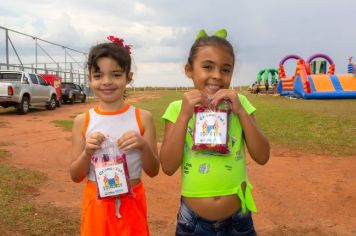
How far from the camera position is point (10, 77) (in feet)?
48.6

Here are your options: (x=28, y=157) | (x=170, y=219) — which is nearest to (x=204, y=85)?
(x=170, y=219)

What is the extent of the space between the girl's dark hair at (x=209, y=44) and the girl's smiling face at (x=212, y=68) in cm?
2

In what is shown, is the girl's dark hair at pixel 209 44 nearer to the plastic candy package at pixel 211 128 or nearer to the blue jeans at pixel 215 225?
the plastic candy package at pixel 211 128

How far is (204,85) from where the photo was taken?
210cm

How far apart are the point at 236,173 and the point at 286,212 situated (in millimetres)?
2580

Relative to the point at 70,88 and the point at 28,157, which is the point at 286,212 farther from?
the point at 70,88

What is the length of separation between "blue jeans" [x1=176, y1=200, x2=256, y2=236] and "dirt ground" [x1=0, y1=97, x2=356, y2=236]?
5.84 feet

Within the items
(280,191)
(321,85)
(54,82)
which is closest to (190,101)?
(280,191)

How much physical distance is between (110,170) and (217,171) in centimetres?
54

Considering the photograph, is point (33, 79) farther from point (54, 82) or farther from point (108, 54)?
point (108, 54)

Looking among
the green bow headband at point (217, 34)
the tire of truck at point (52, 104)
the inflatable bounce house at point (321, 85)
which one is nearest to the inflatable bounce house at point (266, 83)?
the inflatable bounce house at point (321, 85)

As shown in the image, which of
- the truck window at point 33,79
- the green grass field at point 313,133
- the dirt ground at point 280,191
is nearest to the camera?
the dirt ground at point 280,191

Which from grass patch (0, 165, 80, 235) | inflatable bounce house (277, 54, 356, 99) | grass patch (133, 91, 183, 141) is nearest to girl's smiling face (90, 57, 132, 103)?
grass patch (0, 165, 80, 235)

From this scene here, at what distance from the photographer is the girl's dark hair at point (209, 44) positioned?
215 centimetres
